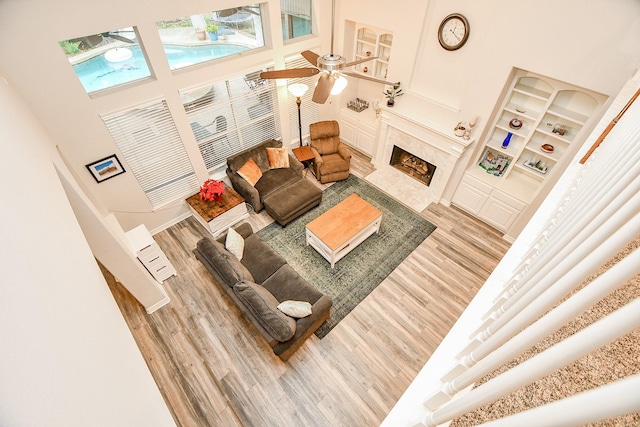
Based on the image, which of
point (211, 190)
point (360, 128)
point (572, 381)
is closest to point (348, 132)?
point (360, 128)

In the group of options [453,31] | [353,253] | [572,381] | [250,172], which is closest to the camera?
[572,381]

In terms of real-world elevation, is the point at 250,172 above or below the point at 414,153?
below

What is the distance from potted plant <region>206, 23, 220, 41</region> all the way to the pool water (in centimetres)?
14

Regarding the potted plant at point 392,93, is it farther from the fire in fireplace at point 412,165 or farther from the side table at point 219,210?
the side table at point 219,210

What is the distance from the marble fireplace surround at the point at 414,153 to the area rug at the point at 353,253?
0.34 meters

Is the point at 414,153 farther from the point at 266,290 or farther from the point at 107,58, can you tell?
the point at 107,58

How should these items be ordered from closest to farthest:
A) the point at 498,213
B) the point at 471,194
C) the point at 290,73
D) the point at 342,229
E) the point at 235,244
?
the point at 290,73, the point at 235,244, the point at 342,229, the point at 498,213, the point at 471,194

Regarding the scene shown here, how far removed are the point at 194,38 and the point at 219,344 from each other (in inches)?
175

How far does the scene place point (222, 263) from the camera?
3.61 metres

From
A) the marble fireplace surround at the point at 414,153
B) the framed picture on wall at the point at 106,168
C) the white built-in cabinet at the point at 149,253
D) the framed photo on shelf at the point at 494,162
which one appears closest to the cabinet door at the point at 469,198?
the marble fireplace surround at the point at 414,153

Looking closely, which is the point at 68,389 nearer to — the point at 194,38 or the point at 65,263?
the point at 65,263

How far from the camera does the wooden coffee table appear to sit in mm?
4566

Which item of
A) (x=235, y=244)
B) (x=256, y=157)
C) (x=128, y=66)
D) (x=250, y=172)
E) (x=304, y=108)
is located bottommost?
(x=235, y=244)

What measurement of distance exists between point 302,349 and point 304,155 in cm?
377
